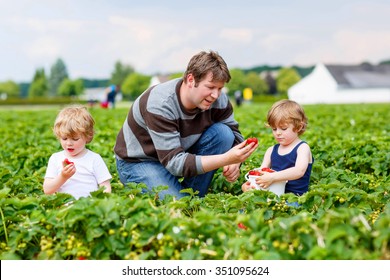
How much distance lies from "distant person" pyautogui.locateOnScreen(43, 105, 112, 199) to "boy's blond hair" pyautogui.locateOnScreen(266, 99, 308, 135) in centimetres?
135

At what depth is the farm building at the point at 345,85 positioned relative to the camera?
7719 cm

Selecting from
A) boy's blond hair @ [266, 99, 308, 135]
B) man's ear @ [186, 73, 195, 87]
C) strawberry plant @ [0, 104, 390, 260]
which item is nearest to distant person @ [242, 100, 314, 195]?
boy's blond hair @ [266, 99, 308, 135]

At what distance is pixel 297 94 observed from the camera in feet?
269

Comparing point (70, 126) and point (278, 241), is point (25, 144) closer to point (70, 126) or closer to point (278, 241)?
point (70, 126)

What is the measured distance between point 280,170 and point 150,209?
1762mm

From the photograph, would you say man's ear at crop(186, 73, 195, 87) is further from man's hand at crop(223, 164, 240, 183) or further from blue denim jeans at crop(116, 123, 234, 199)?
man's hand at crop(223, 164, 240, 183)

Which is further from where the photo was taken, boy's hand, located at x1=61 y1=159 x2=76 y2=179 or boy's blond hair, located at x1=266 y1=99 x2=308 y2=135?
boy's blond hair, located at x1=266 y1=99 x2=308 y2=135

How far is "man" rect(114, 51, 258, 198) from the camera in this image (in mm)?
4305

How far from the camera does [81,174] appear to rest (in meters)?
4.48

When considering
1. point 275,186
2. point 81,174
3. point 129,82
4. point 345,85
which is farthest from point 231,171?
point 129,82

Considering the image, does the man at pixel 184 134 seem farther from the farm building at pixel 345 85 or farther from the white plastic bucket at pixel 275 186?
the farm building at pixel 345 85

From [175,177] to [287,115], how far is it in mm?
1057

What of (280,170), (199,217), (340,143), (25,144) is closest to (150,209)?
(199,217)

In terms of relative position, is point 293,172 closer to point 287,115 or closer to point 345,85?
point 287,115
